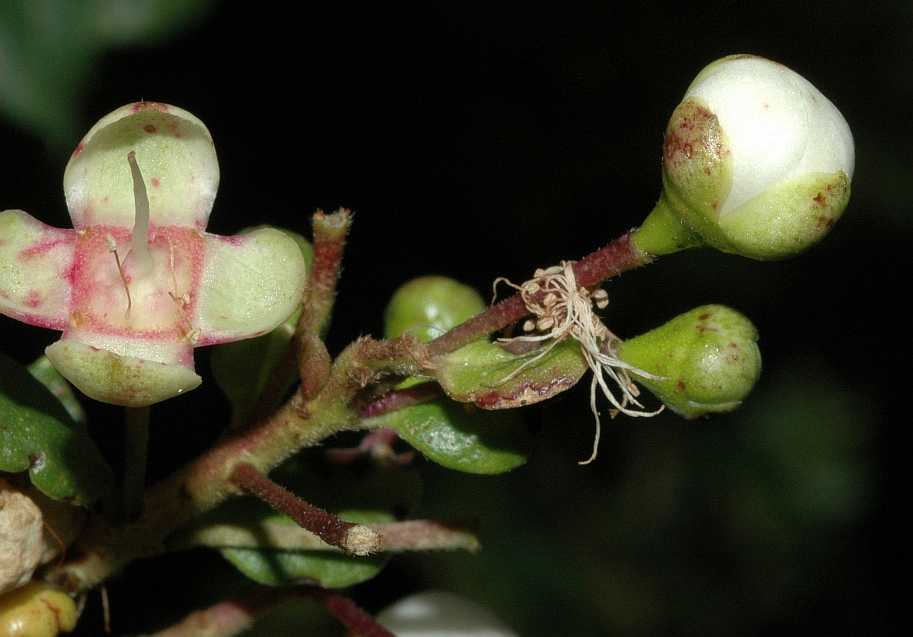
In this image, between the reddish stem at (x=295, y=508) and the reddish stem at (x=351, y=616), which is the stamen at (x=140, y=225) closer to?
the reddish stem at (x=295, y=508)

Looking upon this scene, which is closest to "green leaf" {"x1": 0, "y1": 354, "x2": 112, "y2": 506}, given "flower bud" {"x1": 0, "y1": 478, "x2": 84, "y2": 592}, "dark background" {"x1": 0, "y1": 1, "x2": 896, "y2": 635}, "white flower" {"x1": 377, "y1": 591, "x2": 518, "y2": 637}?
"flower bud" {"x1": 0, "y1": 478, "x2": 84, "y2": 592}

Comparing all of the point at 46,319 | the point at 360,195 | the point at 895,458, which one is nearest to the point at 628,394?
the point at 46,319

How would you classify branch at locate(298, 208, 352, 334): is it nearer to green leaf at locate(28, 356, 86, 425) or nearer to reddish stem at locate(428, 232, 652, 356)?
reddish stem at locate(428, 232, 652, 356)

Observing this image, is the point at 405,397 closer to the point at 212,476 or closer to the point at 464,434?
the point at 464,434

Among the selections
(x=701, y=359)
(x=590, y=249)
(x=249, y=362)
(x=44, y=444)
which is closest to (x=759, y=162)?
(x=701, y=359)

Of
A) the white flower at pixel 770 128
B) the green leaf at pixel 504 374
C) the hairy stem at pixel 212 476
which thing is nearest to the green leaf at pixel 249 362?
the hairy stem at pixel 212 476
